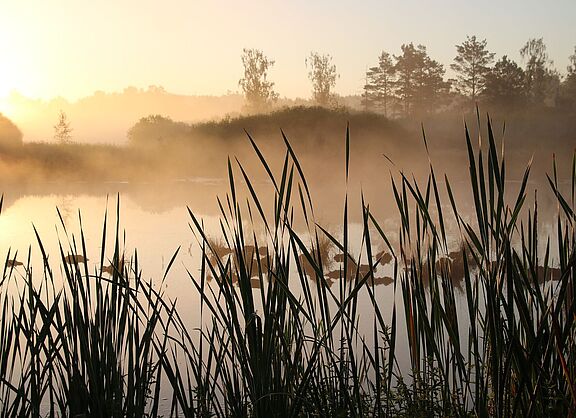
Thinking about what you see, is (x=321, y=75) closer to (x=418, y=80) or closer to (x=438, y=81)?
(x=418, y=80)

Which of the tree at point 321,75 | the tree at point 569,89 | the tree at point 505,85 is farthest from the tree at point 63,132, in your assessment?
the tree at point 569,89

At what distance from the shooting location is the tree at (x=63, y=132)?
10711mm

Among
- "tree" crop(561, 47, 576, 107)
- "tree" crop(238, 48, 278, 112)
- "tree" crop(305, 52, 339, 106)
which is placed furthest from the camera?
"tree" crop(561, 47, 576, 107)

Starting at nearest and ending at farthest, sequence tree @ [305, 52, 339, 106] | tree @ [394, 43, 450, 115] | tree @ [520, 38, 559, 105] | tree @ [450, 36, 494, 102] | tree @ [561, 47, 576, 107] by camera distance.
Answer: tree @ [305, 52, 339, 106] → tree @ [394, 43, 450, 115] → tree @ [450, 36, 494, 102] → tree @ [520, 38, 559, 105] → tree @ [561, 47, 576, 107]

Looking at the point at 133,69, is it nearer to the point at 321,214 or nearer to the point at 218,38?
the point at 218,38

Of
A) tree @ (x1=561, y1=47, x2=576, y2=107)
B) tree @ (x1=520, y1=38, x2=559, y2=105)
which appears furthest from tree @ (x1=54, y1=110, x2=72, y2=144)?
tree @ (x1=561, y1=47, x2=576, y2=107)

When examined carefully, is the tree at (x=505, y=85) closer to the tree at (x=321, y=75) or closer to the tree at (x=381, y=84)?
the tree at (x=381, y=84)

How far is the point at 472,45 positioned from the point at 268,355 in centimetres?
1051

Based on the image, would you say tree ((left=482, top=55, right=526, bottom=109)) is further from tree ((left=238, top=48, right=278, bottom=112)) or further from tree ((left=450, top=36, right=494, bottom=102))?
tree ((left=238, top=48, right=278, bottom=112))

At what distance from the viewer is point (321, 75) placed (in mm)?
10578

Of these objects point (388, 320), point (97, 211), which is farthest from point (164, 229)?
point (388, 320)

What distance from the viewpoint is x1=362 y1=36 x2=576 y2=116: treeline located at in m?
10.8

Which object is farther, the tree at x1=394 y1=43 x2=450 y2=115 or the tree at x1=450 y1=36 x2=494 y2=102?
the tree at x1=450 y1=36 x2=494 y2=102

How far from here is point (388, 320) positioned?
13.1 ft
